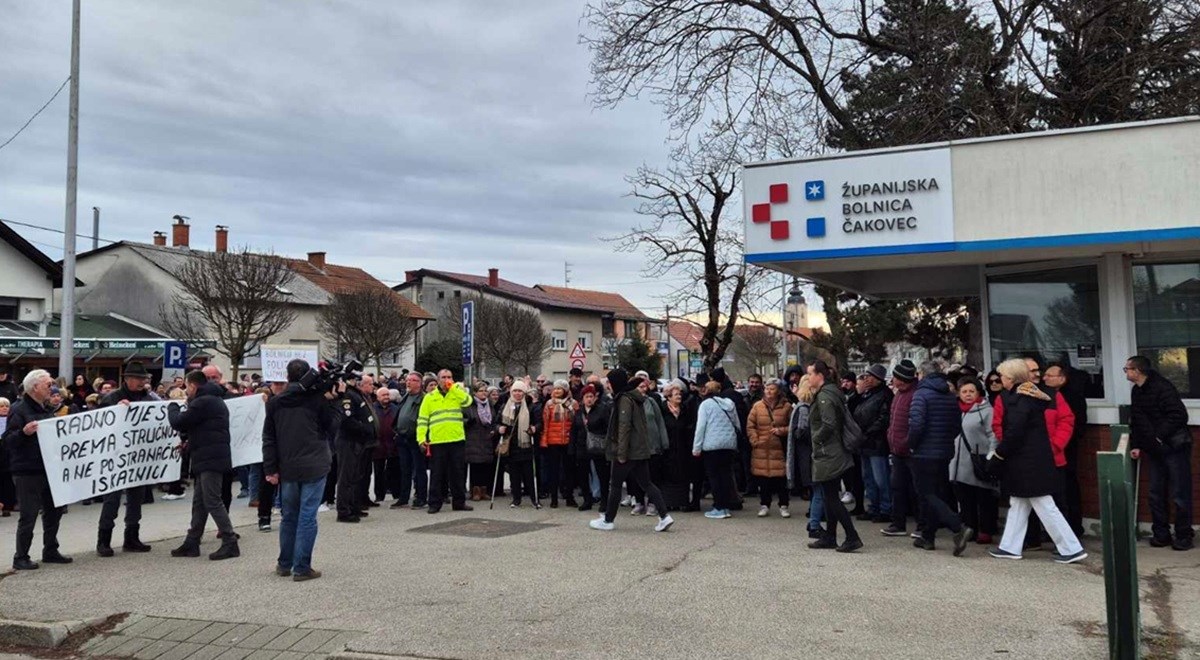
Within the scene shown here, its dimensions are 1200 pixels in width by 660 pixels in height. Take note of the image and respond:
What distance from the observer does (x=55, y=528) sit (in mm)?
8945

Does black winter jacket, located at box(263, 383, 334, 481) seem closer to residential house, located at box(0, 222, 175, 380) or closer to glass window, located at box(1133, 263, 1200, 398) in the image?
glass window, located at box(1133, 263, 1200, 398)

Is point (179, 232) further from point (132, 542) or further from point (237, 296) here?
point (132, 542)

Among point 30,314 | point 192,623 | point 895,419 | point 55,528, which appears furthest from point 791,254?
point 30,314

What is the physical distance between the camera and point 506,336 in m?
50.5

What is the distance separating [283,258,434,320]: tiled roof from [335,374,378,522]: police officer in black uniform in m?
33.9

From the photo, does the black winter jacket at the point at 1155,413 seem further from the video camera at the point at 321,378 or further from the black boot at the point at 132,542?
the black boot at the point at 132,542

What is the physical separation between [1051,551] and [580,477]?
589cm

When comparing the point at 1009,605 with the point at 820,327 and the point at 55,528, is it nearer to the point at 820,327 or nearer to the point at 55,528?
the point at 55,528

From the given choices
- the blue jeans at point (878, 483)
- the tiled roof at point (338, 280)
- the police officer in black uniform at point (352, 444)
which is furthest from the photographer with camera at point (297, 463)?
the tiled roof at point (338, 280)

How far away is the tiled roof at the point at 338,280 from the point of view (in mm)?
47594

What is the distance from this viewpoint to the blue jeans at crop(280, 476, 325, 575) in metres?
7.87

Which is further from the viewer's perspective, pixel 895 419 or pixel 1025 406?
pixel 895 419

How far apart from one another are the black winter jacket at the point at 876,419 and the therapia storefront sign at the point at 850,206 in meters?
1.66

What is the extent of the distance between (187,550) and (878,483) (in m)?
7.34
